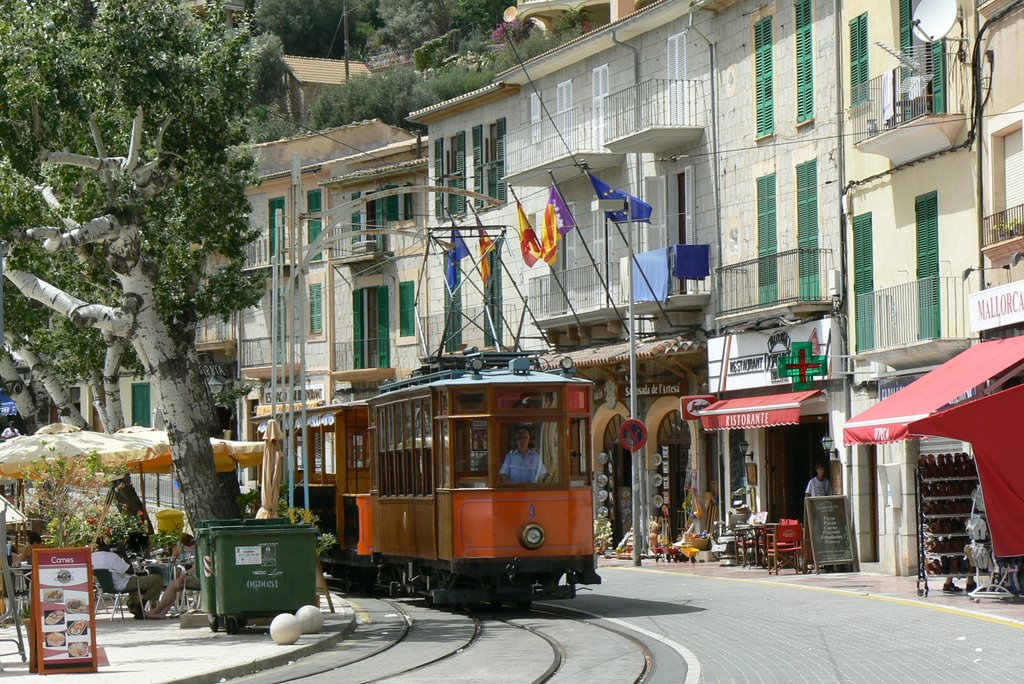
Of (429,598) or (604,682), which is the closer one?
(604,682)

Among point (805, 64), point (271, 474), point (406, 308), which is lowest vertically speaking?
point (271, 474)

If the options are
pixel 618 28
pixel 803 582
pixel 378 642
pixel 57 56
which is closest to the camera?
pixel 378 642

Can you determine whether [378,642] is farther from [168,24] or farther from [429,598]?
[168,24]

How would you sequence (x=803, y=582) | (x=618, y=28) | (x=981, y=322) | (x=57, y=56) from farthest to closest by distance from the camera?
1. (x=618, y=28)
2. (x=803, y=582)
3. (x=981, y=322)
4. (x=57, y=56)

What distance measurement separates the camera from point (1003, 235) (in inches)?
961

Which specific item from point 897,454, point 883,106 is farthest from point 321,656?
point 883,106

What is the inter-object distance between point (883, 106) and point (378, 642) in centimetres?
1418

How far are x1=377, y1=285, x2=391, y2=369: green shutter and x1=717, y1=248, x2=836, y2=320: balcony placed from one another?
16782 millimetres

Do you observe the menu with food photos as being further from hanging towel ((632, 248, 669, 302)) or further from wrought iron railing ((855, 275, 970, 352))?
hanging towel ((632, 248, 669, 302))

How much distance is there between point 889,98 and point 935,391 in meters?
7.32

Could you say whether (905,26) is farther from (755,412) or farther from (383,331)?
(383,331)

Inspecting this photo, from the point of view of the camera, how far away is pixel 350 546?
27.0 metres

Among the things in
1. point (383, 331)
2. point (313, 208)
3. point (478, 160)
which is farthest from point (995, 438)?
point (313, 208)

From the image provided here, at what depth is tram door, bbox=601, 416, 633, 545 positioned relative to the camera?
39.9 m
